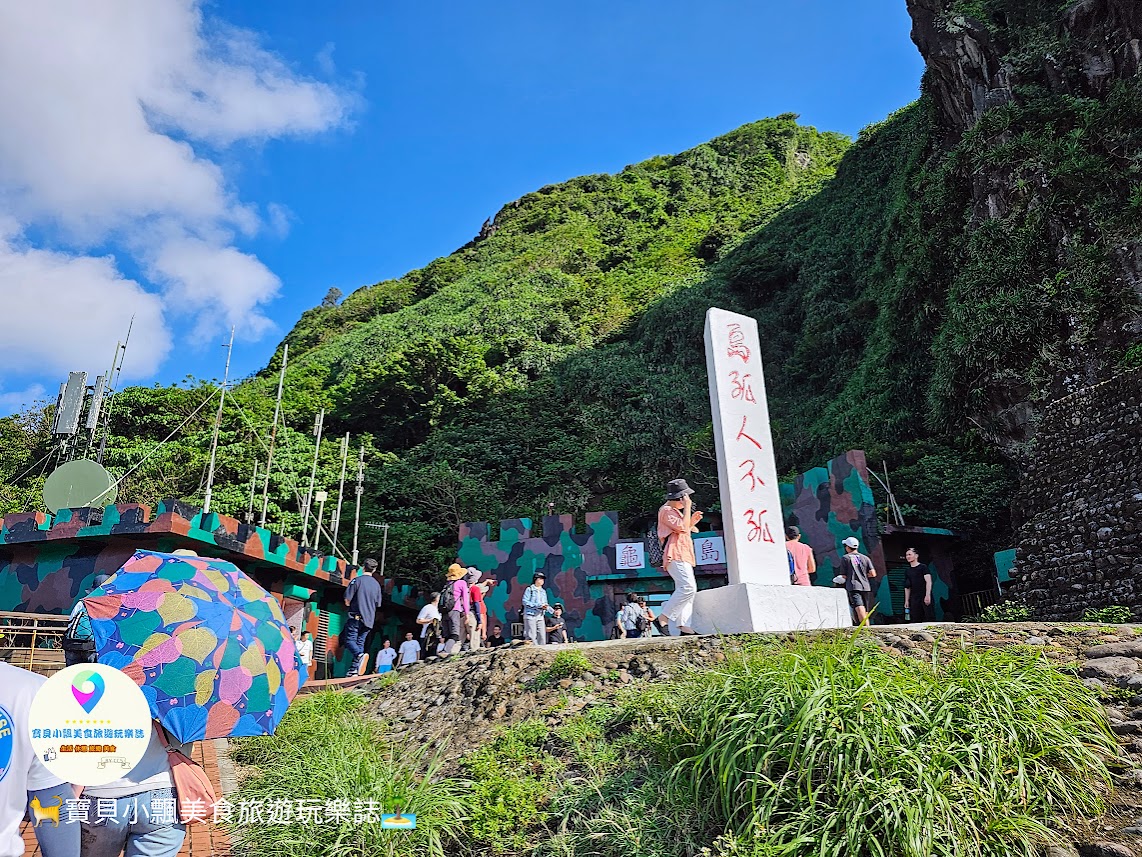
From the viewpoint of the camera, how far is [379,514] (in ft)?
79.6

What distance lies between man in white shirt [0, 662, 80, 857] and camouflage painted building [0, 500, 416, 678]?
1028 centimetres

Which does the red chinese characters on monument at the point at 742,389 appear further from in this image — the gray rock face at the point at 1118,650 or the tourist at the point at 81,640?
the tourist at the point at 81,640

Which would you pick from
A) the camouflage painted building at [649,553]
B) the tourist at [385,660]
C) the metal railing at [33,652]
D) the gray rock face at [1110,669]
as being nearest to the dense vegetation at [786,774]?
the gray rock face at [1110,669]

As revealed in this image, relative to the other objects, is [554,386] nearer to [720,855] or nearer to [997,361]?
[997,361]

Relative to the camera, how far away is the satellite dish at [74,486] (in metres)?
14.0

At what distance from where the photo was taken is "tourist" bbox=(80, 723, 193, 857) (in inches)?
102

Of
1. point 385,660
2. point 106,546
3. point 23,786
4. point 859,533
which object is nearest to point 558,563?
point 385,660

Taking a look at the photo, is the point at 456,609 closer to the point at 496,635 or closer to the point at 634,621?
the point at 634,621

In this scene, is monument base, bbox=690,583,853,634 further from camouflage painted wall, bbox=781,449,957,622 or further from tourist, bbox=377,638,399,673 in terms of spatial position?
camouflage painted wall, bbox=781,449,957,622

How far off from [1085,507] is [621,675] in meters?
7.56

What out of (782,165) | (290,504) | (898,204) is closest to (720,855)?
(898,204)

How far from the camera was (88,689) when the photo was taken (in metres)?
2.39

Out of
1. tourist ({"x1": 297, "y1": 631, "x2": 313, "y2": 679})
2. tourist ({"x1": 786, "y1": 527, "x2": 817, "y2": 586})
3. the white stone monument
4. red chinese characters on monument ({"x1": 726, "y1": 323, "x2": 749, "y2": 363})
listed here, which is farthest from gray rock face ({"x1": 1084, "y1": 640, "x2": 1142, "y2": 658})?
tourist ({"x1": 297, "y1": 631, "x2": 313, "y2": 679})

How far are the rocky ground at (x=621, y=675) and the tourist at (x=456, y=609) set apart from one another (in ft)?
6.72
